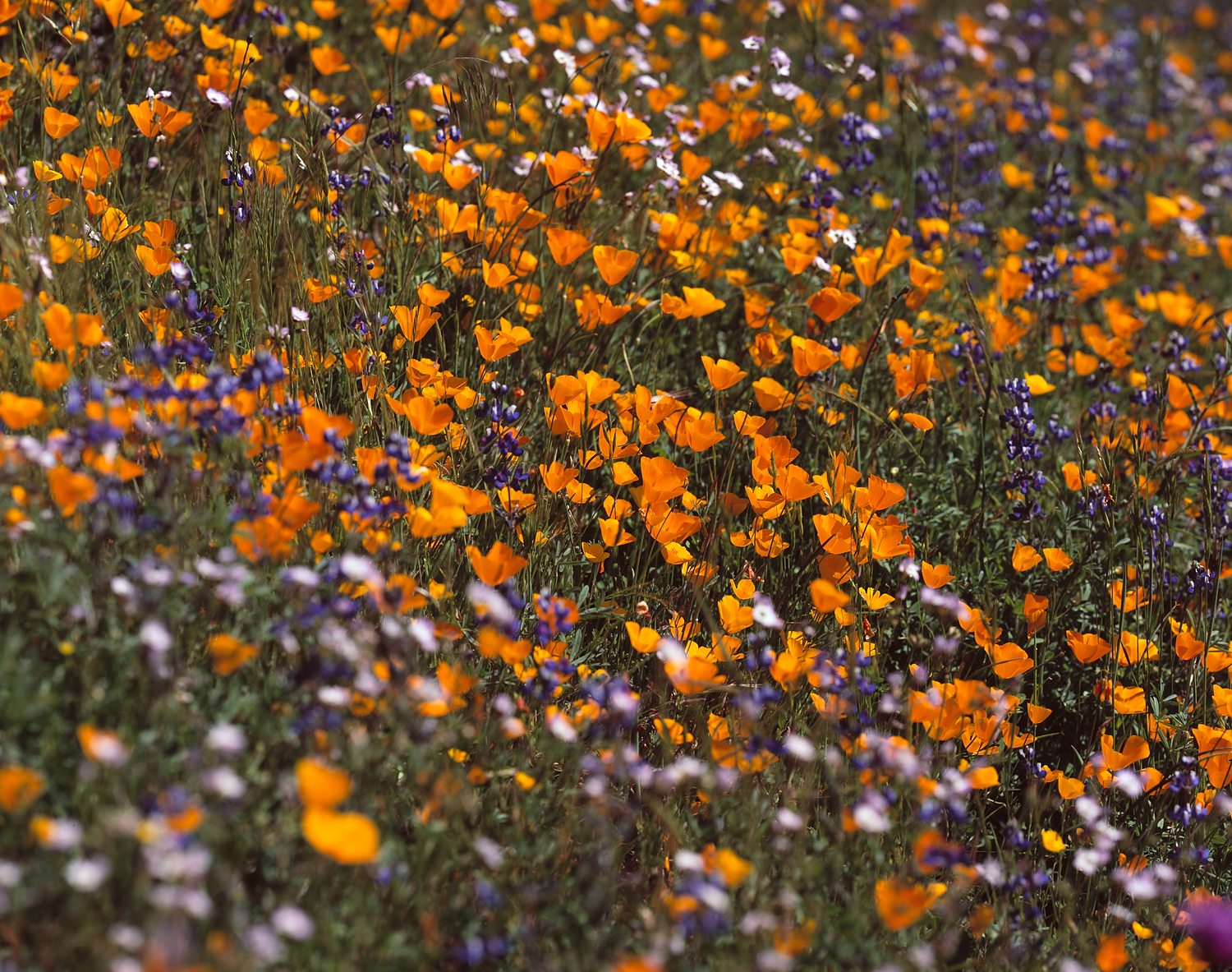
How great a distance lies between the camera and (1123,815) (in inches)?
102

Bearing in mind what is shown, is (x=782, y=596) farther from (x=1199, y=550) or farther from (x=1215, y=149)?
(x=1215, y=149)

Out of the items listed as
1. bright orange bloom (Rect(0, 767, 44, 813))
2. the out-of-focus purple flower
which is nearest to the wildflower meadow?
bright orange bloom (Rect(0, 767, 44, 813))

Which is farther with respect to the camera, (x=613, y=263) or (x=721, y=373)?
(x=613, y=263)

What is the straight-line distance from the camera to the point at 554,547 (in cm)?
268

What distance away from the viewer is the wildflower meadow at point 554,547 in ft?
5.44

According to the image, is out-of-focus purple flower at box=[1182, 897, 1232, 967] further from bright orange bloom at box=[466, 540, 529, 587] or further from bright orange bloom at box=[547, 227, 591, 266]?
bright orange bloom at box=[547, 227, 591, 266]

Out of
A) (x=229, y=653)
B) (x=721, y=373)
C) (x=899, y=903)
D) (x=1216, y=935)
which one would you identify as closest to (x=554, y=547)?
(x=721, y=373)

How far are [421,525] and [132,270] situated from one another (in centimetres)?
122

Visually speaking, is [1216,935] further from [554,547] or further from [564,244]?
[564,244]

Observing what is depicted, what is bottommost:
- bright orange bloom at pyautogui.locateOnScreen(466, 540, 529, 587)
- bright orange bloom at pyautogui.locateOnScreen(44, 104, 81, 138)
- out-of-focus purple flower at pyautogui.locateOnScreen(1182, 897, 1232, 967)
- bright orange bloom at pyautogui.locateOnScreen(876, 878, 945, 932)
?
bright orange bloom at pyautogui.locateOnScreen(876, 878, 945, 932)

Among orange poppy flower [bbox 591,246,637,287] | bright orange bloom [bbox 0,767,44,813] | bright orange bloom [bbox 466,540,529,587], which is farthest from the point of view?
orange poppy flower [bbox 591,246,637,287]

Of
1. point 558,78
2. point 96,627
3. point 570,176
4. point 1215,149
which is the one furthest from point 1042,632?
point 1215,149

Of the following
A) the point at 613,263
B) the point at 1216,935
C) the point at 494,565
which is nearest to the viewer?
the point at 1216,935

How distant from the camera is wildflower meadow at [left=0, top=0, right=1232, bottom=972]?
1659mm
